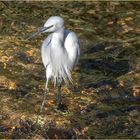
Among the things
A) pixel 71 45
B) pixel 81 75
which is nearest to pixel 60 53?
pixel 71 45

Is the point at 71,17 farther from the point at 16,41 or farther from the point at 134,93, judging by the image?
the point at 134,93

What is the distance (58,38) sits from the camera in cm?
585

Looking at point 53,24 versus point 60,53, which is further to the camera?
point 60,53

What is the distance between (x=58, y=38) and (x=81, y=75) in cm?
114

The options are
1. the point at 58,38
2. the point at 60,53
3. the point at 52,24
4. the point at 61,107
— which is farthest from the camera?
the point at 61,107

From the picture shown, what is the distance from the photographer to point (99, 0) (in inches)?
361

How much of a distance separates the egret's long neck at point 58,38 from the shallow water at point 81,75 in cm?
75

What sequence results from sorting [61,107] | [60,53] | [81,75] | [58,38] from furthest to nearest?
[81,75]
[61,107]
[60,53]
[58,38]

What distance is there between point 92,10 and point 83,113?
122 inches

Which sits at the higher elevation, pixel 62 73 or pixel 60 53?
pixel 60 53

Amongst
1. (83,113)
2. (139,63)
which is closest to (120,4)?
(139,63)

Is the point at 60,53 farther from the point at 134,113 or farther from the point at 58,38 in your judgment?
the point at 134,113

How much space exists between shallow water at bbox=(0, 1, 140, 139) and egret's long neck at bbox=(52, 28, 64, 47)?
2.46 feet

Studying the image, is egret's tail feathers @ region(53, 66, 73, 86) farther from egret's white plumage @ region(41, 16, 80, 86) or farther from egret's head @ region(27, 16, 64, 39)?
egret's head @ region(27, 16, 64, 39)
